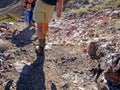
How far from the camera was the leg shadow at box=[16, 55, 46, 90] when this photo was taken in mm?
6559

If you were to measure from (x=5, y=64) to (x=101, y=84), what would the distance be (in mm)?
2363

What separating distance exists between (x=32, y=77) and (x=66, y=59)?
3.77ft

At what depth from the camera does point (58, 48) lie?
8586 millimetres

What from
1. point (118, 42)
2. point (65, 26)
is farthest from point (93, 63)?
point (65, 26)

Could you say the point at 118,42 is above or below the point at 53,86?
above

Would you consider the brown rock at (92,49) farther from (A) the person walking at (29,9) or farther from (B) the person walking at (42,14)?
(A) the person walking at (29,9)

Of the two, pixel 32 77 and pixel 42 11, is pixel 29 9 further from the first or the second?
pixel 32 77

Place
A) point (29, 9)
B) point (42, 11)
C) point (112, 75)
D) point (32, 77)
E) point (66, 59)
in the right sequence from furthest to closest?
point (29, 9), point (66, 59), point (42, 11), point (32, 77), point (112, 75)

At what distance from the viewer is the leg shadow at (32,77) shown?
6559mm

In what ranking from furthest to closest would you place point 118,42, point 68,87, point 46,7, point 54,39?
1. point 54,39
2. point 46,7
3. point 118,42
4. point 68,87

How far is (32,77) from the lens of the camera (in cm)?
691

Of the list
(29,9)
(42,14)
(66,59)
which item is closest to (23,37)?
(29,9)

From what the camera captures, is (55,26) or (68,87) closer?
(68,87)

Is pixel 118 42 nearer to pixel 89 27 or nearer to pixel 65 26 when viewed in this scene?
pixel 89 27
